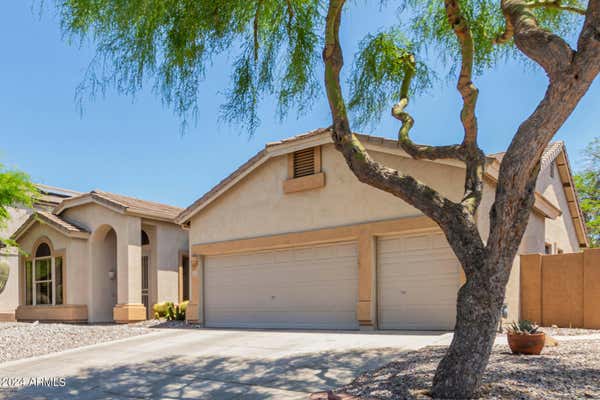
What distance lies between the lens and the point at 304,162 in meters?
15.1

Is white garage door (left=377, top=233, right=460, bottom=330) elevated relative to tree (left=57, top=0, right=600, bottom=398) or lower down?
lower down

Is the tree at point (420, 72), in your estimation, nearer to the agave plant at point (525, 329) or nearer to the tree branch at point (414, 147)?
the tree branch at point (414, 147)

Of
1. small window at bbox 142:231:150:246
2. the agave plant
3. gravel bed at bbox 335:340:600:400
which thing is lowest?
gravel bed at bbox 335:340:600:400

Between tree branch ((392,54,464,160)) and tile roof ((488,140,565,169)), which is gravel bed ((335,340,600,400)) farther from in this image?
tile roof ((488,140,565,169))

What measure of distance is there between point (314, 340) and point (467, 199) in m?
5.99

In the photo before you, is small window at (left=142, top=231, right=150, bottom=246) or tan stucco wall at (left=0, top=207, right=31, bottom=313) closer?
small window at (left=142, top=231, right=150, bottom=246)

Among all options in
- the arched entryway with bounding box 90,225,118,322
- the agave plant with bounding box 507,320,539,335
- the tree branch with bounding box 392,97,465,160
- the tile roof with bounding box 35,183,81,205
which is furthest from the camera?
the tile roof with bounding box 35,183,81,205

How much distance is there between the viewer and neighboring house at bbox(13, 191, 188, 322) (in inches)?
747

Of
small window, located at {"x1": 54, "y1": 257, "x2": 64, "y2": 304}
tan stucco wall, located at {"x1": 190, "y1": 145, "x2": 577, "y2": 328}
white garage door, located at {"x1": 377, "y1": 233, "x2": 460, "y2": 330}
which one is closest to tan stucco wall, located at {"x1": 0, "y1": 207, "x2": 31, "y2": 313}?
small window, located at {"x1": 54, "y1": 257, "x2": 64, "y2": 304}

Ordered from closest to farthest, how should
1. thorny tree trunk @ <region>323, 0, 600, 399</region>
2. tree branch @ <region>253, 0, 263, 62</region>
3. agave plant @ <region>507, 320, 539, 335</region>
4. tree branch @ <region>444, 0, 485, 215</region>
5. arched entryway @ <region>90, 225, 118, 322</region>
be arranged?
thorny tree trunk @ <region>323, 0, 600, 399</region> → tree branch @ <region>444, 0, 485, 215</region> → agave plant @ <region>507, 320, 539, 335</region> → tree branch @ <region>253, 0, 263, 62</region> → arched entryway @ <region>90, 225, 118, 322</region>

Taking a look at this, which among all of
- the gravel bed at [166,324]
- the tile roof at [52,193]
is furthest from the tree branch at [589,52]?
the tile roof at [52,193]

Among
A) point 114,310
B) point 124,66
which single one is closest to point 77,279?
point 114,310

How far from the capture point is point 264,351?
10.7 meters

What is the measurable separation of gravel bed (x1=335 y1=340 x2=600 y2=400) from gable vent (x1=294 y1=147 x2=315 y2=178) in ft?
23.0
